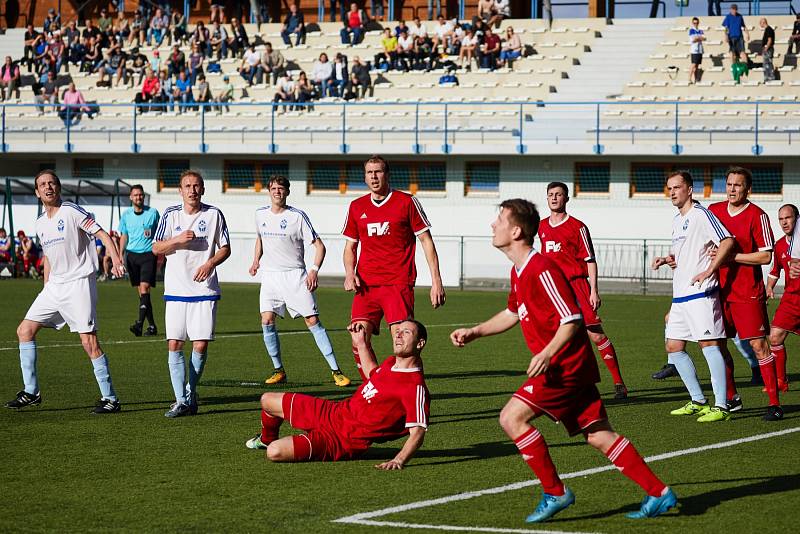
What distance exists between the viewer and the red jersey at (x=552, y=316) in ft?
19.5

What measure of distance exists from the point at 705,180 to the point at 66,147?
20311 mm

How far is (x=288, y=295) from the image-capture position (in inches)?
505

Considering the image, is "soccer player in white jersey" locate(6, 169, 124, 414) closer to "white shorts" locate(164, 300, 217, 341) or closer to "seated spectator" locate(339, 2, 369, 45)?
"white shorts" locate(164, 300, 217, 341)

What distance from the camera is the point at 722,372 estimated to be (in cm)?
952

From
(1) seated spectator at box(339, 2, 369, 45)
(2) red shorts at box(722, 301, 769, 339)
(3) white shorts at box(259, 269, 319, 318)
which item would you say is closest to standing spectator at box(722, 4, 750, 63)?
(1) seated spectator at box(339, 2, 369, 45)

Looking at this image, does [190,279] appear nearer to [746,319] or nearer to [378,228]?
[378,228]

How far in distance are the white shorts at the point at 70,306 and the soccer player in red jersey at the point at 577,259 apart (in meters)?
4.24

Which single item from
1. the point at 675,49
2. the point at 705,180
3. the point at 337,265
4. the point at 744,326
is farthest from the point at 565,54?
the point at 744,326

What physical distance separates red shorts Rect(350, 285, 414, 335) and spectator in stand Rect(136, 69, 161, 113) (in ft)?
101

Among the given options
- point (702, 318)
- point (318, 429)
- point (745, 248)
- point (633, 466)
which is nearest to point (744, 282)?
point (745, 248)

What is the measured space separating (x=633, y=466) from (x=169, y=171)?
33.8 metres

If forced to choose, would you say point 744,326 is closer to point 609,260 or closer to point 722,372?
A: point 722,372

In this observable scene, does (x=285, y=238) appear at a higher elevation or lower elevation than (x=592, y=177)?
lower

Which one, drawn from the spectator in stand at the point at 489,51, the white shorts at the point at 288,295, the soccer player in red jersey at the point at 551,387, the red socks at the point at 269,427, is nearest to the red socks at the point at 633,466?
the soccer player in red jersey at the point at 551,387
